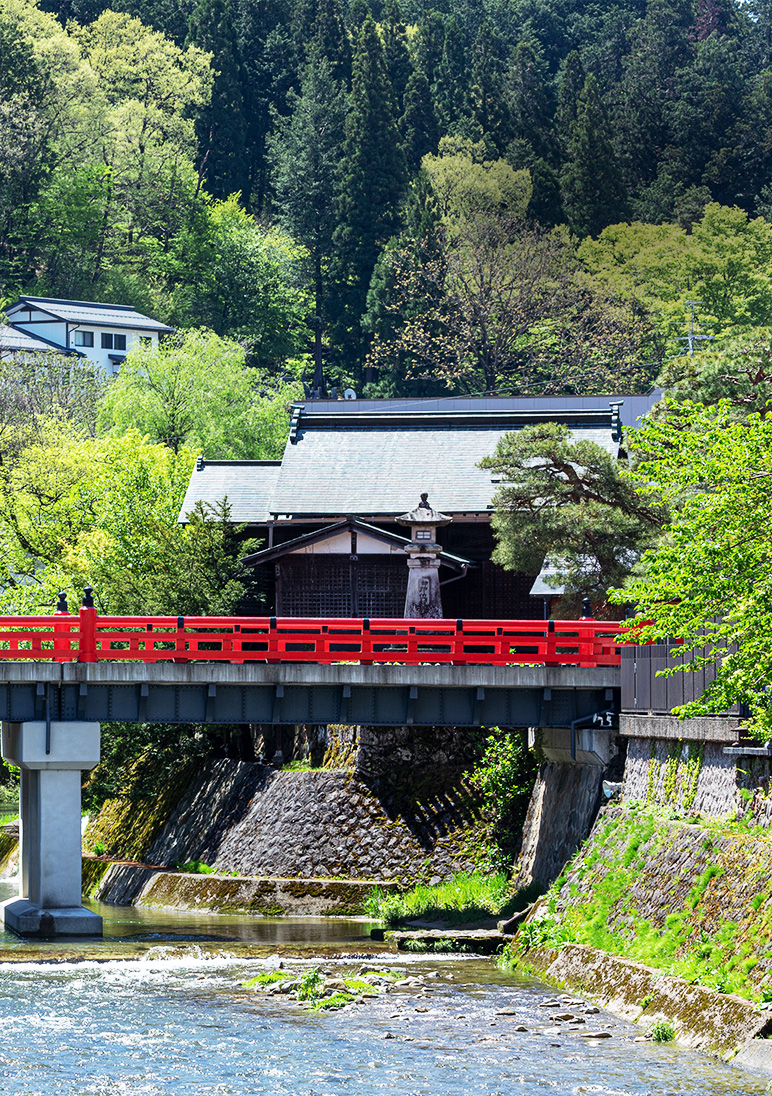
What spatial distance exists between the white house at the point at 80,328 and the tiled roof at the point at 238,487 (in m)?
38.8

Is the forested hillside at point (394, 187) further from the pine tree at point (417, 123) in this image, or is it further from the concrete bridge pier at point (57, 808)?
the concrete bridge pier at point (57, 808)

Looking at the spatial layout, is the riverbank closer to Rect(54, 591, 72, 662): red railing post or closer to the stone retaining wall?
the stone retaining wall

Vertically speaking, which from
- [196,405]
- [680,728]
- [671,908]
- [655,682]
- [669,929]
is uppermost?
[196,405]

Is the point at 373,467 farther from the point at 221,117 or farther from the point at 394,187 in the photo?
the point at 221,117

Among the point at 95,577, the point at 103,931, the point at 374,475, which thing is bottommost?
the point at 103,931

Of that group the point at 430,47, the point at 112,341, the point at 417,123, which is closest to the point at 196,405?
the point at 112,341

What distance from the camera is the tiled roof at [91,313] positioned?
8931cm

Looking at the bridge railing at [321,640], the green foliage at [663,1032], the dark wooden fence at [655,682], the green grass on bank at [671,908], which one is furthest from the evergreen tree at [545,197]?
the green foliage at [663,1032]

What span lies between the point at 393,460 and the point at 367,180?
2038 inches

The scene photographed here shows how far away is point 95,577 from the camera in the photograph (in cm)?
4422

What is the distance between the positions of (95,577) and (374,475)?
915 cm

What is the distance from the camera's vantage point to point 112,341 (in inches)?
3612

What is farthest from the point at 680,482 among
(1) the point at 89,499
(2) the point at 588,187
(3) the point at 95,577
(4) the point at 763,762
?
(2) the point at 588,187

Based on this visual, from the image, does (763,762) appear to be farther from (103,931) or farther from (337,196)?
(337,196)
